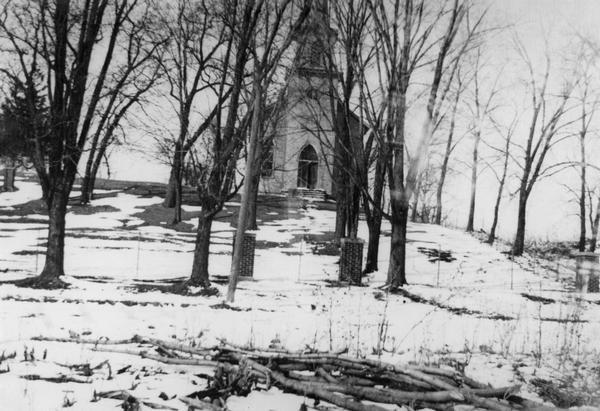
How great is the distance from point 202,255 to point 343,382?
27.6 feet

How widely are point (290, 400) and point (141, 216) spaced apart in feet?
82.4

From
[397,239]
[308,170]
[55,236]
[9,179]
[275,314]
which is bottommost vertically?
[275,314]

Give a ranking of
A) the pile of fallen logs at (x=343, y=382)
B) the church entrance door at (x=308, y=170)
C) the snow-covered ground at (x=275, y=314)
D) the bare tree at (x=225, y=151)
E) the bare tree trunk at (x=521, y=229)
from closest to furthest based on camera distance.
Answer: the pile of fallen logs at (x=343, y=382)
the snow-covered ground at (x=275, y=314)
the bare tree at (x=225, y=151)
the bare tree trunk at (x=521, y=229)
the church entrance door at (x=308, y=170)

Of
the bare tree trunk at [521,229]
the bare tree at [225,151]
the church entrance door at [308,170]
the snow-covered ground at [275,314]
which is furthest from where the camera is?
the church entrance door at [308,170]

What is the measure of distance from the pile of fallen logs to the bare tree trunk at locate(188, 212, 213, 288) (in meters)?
6.99

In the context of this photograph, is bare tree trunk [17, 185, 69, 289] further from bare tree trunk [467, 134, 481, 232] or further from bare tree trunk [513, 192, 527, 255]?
bare tree trunk [467, 134, 481, 232]

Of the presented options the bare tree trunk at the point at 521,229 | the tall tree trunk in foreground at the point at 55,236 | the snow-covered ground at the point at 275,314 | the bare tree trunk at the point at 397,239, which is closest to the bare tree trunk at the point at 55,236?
the tall tree trunk in foreground at the point at 55,236

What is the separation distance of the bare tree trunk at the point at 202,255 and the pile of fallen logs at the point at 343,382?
22.9 ft

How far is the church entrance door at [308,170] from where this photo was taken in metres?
36.4

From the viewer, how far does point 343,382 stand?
4.18 metres

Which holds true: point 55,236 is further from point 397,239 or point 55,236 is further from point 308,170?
point 308,170

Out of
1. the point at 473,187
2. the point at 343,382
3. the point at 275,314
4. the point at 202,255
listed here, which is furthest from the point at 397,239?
the point at 473,187

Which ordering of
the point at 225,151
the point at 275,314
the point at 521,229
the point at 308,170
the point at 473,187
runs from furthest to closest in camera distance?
the point at 308,170 < the point at 473,187 < the point at 521,229 < the point at 225,151 < the point at 275,314

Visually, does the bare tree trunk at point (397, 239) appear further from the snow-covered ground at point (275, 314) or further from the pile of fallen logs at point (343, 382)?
the pile of fallen logs at point (343, 382)
